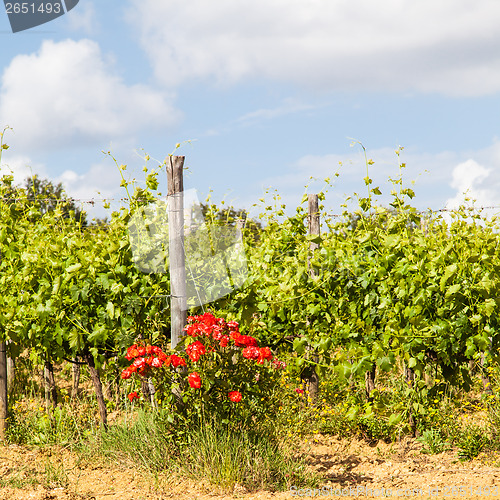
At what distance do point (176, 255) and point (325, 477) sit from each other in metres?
2.14

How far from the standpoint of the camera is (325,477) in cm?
462

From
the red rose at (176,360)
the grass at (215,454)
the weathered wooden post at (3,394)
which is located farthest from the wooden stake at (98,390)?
the red rose at (176,360)

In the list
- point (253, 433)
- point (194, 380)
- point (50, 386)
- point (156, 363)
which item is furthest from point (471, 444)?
point (50, 386)

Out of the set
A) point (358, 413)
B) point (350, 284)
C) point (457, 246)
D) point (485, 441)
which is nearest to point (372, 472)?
point (358, 413)

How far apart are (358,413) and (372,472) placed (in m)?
0.74

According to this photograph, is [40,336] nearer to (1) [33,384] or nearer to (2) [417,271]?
(1) [33,384]

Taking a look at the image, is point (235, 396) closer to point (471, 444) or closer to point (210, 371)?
point (210, 371)

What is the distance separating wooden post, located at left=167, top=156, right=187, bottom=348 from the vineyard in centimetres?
17

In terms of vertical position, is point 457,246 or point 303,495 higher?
point 457,246

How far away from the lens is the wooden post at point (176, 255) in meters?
4.75

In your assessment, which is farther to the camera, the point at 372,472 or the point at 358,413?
the point at 358,413

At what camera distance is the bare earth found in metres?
4.18

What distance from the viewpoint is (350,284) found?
5137mm

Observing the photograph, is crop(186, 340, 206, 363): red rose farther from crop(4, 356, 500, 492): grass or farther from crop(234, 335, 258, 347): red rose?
crop(4, 356, 500, 492): grass
